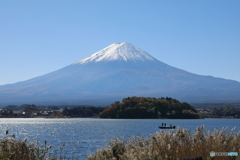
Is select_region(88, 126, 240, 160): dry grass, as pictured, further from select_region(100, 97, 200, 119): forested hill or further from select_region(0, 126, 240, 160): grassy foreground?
select_region(100, 97, 200, 119): forested hill

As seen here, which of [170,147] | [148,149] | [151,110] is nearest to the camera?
[148,149]

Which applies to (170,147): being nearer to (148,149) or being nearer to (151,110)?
(148,149)

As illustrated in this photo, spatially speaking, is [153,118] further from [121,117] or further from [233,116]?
[233,116]

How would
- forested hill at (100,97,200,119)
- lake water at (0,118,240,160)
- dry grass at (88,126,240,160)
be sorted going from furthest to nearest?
forested hill at (100,97,200,119) < lake water at (0,118,240,160) < dry grass at (88,126,240,160)

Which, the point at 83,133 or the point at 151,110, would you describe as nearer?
the point at 83,133

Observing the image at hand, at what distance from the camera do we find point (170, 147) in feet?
55.7

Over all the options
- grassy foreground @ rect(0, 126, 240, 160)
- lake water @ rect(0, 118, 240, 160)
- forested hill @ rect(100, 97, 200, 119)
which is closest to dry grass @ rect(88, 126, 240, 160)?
grassy foreground @ rect(0, 126, 240, 160)

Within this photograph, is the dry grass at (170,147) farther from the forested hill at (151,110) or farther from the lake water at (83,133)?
the forested hill at (151,110)

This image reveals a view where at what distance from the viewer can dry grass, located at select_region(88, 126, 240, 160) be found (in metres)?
16.0

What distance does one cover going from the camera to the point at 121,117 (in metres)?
146

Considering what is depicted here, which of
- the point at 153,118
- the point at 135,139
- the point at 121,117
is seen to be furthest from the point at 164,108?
the point at 135,139

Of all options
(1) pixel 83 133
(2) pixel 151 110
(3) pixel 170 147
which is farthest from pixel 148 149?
(2) pixel 151 110

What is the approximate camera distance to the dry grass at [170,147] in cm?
1596

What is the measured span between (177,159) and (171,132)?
14.8 ft
